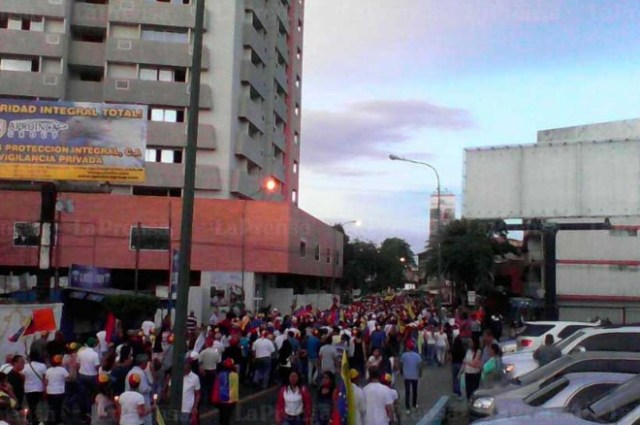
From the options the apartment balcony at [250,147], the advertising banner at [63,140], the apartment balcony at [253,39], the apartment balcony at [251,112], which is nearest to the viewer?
the advertising banner at [63,140]

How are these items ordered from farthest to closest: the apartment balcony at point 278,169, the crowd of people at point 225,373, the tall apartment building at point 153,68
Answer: the apartment balcony at point 278,169, the tall apartment building at point 153,68, the crowd of people at point 225,373

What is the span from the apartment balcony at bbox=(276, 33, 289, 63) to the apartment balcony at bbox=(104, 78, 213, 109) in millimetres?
12014

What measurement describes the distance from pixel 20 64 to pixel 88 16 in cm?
498

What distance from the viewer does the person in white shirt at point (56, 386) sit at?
1314 centimetres

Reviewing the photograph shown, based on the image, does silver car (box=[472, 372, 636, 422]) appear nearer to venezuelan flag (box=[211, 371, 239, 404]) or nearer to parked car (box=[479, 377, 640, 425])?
parked car (box=[479, 377, 640, 425])

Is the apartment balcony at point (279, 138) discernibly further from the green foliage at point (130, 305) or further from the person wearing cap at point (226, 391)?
the person wearing cap at point (226, 391)

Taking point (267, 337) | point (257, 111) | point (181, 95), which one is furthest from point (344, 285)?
point (267, 337)

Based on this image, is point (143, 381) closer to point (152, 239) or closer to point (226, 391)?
point (226, 391)

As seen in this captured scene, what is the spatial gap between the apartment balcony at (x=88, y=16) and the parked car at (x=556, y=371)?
41060mm

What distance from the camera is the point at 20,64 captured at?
156ft

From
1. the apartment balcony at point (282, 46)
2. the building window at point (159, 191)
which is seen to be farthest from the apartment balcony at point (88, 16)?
the apartment balcony at point (282, 46)

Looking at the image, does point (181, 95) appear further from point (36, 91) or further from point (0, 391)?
point (0, 391)

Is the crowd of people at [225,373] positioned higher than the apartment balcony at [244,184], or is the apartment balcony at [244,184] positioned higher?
the apartment balcony at [244,184]

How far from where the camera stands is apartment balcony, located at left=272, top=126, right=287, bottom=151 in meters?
58.0
